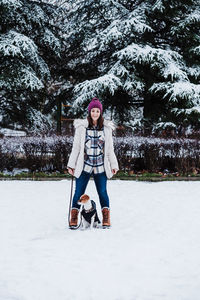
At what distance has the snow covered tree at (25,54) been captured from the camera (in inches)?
465

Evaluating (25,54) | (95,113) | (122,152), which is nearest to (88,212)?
(95,113)

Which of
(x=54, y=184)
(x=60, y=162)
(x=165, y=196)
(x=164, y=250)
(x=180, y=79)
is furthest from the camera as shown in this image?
(x=180, y=79)

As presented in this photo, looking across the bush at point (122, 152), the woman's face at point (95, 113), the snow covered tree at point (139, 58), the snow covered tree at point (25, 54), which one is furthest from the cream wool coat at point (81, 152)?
the snow covered tree at point (25, 54)

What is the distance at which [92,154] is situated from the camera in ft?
15.6

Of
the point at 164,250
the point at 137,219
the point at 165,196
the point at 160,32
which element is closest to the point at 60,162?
the point at 165,196

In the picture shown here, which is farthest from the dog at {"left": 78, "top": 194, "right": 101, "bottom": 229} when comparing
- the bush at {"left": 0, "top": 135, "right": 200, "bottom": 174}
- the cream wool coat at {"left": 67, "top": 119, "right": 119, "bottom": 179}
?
the bush at {"left": 0, "top": 135, "right": 200, "bottom": 174}

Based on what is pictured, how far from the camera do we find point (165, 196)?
7.12 metres

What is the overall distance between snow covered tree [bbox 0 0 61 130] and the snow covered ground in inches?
246

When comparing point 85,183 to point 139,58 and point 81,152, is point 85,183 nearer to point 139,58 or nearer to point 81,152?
point 81,152

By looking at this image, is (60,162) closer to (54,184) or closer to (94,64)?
(54,184)

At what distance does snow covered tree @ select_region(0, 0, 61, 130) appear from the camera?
11812 mm

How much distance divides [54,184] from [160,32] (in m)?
7.86

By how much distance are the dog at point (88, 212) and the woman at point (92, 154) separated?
0.13m

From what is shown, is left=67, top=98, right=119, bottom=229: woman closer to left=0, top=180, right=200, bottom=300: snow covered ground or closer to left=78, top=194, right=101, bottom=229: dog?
left=78, top=194, right=101, bottom=229: dog
